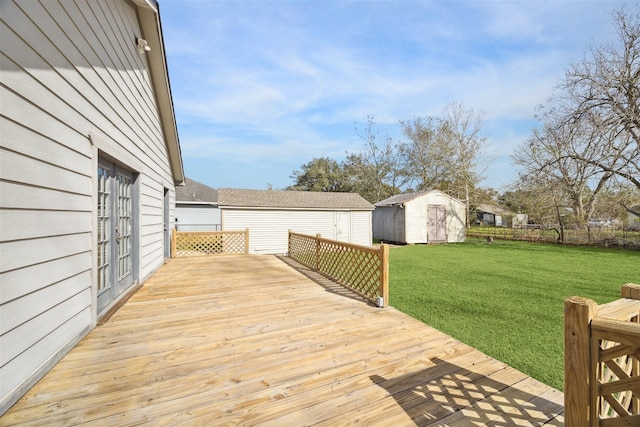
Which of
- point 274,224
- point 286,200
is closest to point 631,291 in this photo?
point 274,224

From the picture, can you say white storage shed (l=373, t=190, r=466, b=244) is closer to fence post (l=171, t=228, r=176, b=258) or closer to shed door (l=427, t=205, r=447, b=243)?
shed door (l=427, t=205, r=447, b=243)

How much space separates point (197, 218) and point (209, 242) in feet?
26.2

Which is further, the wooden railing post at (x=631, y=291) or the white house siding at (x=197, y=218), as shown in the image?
the white house siding at (x=197, y=218)

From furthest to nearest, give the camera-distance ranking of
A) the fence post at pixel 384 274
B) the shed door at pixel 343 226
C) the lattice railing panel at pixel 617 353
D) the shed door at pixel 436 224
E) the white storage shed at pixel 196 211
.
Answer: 1. the shed door at pixel 436 224
2. the white storage shed at pixel 196 211
3. the shed door at pixel 343 226
4. the fence post at pixel 384 274
5. the lattice railing panel at pixel 617 353

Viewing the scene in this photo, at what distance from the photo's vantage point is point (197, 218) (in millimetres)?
16688

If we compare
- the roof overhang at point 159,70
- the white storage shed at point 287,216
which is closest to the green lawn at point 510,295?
the white storage shed at point 287,216

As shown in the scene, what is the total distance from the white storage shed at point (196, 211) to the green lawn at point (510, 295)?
39.5 feet

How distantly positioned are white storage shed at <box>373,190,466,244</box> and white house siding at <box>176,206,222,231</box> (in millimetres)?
11236

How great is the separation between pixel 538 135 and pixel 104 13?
774 inches

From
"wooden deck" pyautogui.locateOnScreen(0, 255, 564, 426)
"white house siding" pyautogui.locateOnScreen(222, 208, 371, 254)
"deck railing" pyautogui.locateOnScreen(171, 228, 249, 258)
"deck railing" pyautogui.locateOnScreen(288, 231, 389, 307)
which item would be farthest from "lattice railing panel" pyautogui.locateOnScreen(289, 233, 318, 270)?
"white house siding" pyautogui.locateOnScreen(222, 208, 371, 254)

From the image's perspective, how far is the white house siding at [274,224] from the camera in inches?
499

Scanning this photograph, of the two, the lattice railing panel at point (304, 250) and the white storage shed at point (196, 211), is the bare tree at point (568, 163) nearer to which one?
the lattice railing panel at point (304, 250)

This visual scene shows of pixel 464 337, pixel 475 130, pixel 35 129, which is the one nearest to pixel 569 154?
pixel 475 130

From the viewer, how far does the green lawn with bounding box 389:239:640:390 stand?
3279 mm
